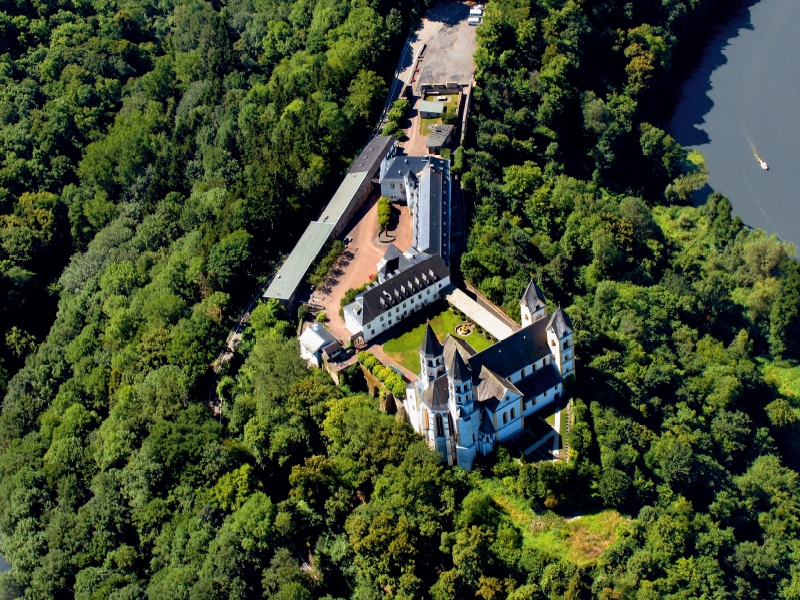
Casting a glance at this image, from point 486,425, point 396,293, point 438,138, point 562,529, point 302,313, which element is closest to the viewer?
point 562,529

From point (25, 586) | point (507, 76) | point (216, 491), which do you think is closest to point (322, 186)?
point (507, 76)

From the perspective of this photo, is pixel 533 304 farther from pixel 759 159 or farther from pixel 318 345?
pixel 759 159

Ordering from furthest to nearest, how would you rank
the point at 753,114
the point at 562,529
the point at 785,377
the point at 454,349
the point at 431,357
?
the point at 753,114 < the point at 785,377 < the point at 454,349 < the point at 431,357 < the point at 562,529

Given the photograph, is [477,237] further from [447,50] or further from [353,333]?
[447,50]

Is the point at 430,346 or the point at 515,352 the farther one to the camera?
the point at 515,352

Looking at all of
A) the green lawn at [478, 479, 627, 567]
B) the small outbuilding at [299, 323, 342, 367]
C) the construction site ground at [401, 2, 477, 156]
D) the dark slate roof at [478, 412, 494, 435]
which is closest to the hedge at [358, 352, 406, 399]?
the small outbuilding at [299, 323, 342, 367]

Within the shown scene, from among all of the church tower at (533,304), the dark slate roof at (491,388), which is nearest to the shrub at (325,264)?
the church tower at (533,304)

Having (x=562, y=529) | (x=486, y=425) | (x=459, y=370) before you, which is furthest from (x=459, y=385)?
(x=562, y=529)

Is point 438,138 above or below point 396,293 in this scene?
→ above
